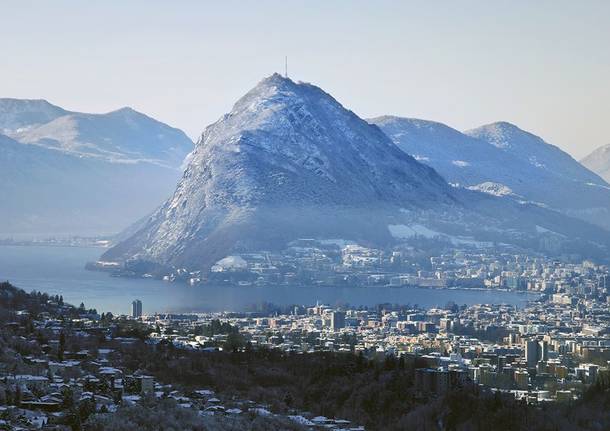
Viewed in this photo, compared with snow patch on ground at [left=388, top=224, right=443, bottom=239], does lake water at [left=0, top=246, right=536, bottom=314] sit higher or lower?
lower

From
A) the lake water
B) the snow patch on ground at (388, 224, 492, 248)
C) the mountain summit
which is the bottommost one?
the lake water

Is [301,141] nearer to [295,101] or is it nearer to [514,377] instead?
[295,101]

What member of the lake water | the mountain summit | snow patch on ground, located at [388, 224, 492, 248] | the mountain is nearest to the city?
the lake water

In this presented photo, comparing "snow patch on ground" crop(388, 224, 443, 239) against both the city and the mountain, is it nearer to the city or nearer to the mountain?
the mountain

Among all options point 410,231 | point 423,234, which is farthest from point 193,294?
point 423,234

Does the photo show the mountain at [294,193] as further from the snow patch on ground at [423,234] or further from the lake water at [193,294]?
the lake water at [193,294]

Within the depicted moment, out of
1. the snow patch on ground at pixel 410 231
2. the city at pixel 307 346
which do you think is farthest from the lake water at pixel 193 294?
the snow patch on ground at pixel 410 231
